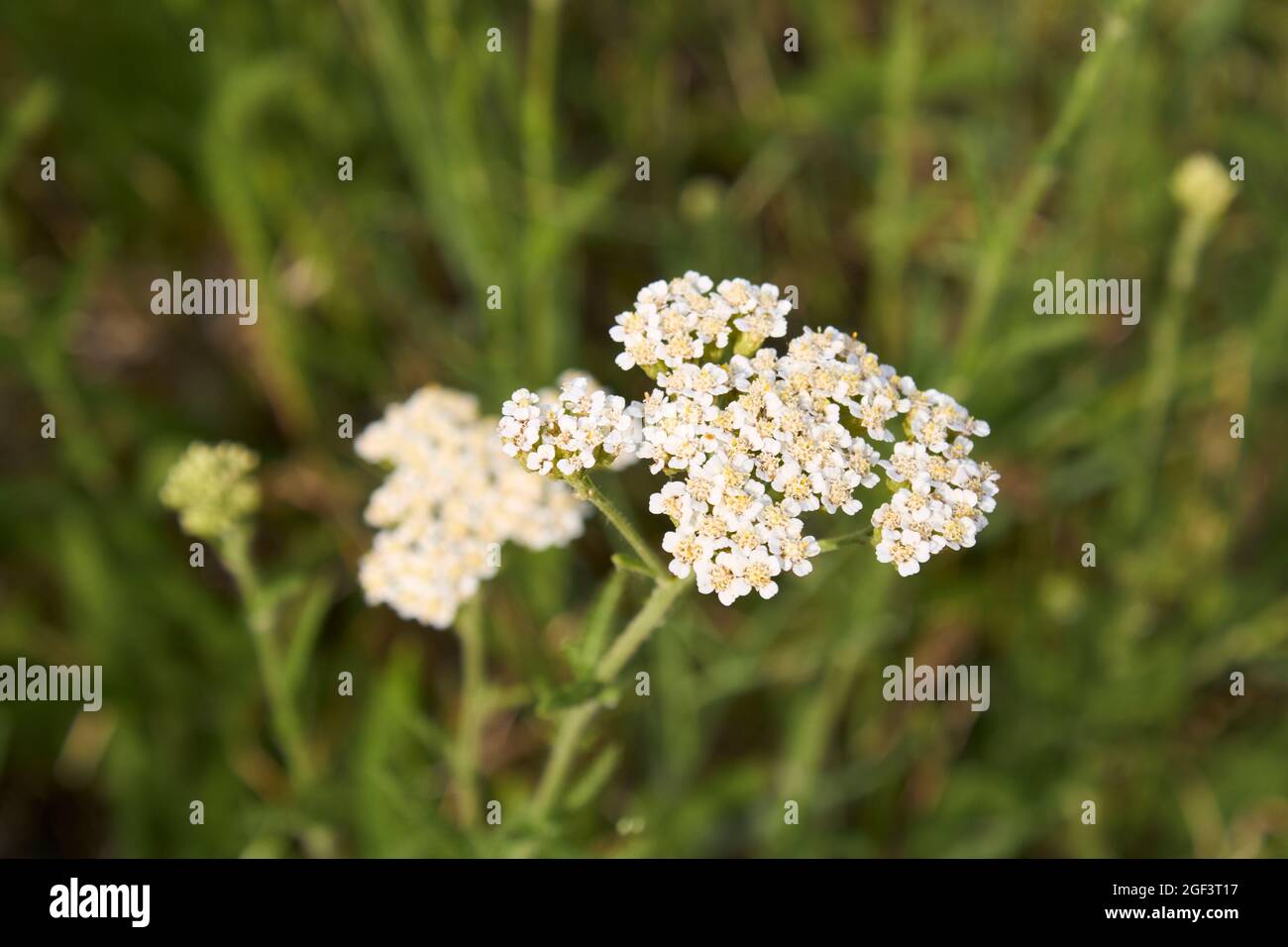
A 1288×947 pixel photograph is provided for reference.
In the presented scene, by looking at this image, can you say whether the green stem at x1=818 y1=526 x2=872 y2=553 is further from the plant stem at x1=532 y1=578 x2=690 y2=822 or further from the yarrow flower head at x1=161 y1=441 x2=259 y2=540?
the yarrow flower head at x1=161 y1=441 x2=259 y2=540

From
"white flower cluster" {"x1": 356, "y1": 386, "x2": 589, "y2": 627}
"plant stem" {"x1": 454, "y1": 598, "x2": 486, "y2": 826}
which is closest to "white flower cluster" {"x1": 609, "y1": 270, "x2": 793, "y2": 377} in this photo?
"white flower cluster" {"x1": 356, "y1": 386, "x2": 589, "y2": 627}

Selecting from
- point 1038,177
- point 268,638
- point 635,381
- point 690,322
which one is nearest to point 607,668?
point 690,322

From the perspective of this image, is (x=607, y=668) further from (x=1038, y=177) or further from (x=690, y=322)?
(x=1038, y=177)

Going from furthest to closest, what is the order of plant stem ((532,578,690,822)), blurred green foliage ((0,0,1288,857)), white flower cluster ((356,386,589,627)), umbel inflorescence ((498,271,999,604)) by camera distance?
blurred green foliage ((0,0,1288,857)) < white flower cluster ((356,386,589,627)) < plant stem ((532,578,690,822)) < umbel inflorescence ((498,271,999,604))

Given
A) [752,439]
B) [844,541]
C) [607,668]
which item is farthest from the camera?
[607,668]
